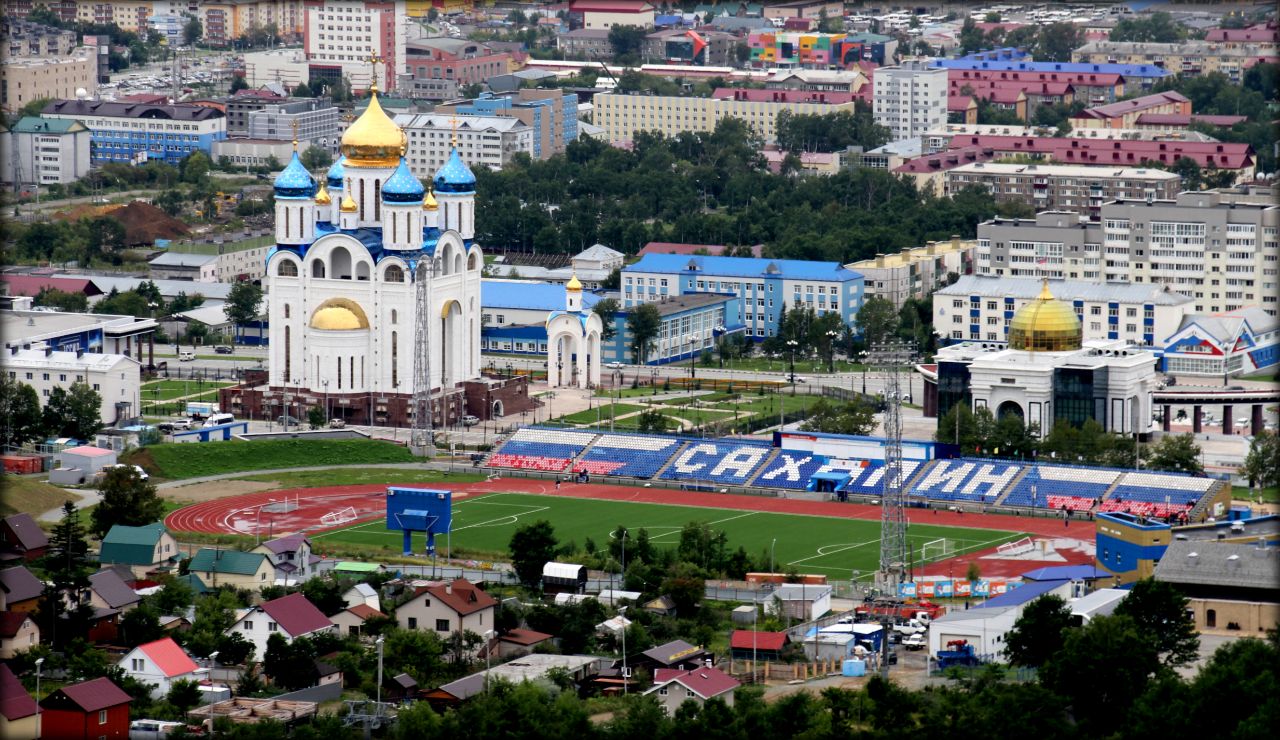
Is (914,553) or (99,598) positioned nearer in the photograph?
(99,598)

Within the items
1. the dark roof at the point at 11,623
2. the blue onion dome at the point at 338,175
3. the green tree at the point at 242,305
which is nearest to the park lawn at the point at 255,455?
the blue onion dome at the point at 338,175

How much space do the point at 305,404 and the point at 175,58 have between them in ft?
203

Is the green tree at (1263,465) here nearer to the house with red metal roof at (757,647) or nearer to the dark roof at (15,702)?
the house with red metal roof at (757,647)

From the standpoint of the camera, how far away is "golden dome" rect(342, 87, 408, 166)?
177 feet

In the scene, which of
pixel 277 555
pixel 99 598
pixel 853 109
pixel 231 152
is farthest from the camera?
pixel 853 109

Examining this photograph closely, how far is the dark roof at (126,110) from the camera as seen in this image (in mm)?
89750

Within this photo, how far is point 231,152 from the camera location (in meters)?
90.4

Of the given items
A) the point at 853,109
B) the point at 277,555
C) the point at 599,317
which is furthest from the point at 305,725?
the point at 853,109

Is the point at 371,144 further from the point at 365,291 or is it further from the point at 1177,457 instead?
the point at 1177,457

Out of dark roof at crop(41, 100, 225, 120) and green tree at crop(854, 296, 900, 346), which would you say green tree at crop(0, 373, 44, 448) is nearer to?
green tree at crop(854, 296, 900, 346)

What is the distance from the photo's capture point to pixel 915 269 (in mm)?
66000

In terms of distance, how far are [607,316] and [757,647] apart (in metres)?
27.0

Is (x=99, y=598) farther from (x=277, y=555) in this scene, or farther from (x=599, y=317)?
(x=599, y=317)

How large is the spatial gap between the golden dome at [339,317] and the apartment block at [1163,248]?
58.9 ft
